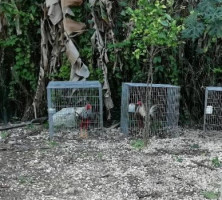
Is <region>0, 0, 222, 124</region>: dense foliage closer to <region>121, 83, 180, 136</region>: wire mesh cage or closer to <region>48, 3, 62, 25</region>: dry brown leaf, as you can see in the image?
<region>48, 3, 62, 25</region>: dry brown leaf

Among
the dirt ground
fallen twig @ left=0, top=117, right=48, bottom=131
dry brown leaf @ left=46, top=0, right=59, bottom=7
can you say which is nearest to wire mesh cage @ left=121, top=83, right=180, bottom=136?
the dirt ground

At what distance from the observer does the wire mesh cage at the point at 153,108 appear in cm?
497

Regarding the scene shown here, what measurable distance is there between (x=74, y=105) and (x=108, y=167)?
1467 mm

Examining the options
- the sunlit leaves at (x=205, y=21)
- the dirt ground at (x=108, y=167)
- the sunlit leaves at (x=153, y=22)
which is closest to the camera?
the dirt ground at (x=108, y=167)

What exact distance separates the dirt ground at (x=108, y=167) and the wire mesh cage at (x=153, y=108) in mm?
187

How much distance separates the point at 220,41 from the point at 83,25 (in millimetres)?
1927

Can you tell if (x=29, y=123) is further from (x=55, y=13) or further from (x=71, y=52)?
(x=55, y=13)

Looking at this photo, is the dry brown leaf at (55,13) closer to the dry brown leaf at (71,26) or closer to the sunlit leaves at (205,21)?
the dry brown leaf at (71,26)

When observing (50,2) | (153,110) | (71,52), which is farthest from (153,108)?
(50,2)

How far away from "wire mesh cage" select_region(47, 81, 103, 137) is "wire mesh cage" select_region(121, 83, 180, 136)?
0.35m

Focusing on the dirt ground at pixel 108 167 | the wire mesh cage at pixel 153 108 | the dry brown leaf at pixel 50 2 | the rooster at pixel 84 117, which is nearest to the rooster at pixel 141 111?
the wire mesh cage at pixel 153 108

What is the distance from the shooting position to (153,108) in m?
4.99

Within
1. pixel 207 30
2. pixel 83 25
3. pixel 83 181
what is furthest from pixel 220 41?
pixel 83 181

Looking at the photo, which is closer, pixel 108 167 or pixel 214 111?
pixel 108 167
